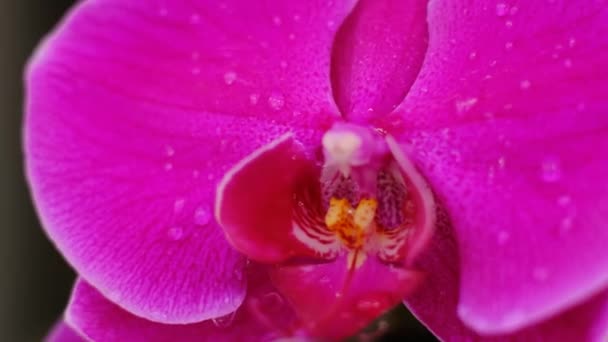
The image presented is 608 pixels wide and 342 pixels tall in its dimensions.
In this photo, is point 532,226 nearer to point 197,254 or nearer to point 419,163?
point 419,163

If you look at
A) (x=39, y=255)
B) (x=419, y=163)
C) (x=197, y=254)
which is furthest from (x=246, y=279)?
(x=39, y=255)

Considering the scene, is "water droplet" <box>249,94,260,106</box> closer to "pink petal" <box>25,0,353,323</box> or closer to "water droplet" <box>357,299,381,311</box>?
"pink petal" <box>25,0,353,323</box>

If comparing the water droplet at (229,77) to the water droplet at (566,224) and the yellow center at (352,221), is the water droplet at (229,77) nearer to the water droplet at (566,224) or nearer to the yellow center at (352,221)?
the yellow center at (352,221)

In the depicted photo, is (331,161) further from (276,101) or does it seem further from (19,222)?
(19,222)

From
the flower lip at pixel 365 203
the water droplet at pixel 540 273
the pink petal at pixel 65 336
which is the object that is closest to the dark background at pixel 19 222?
the pink petal at pixel 65 336

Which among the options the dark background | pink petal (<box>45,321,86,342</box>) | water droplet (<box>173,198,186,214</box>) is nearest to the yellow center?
water droplet (<box>173,198,186,214</box>)

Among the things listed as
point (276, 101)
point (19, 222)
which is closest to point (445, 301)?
point (276, 101)
